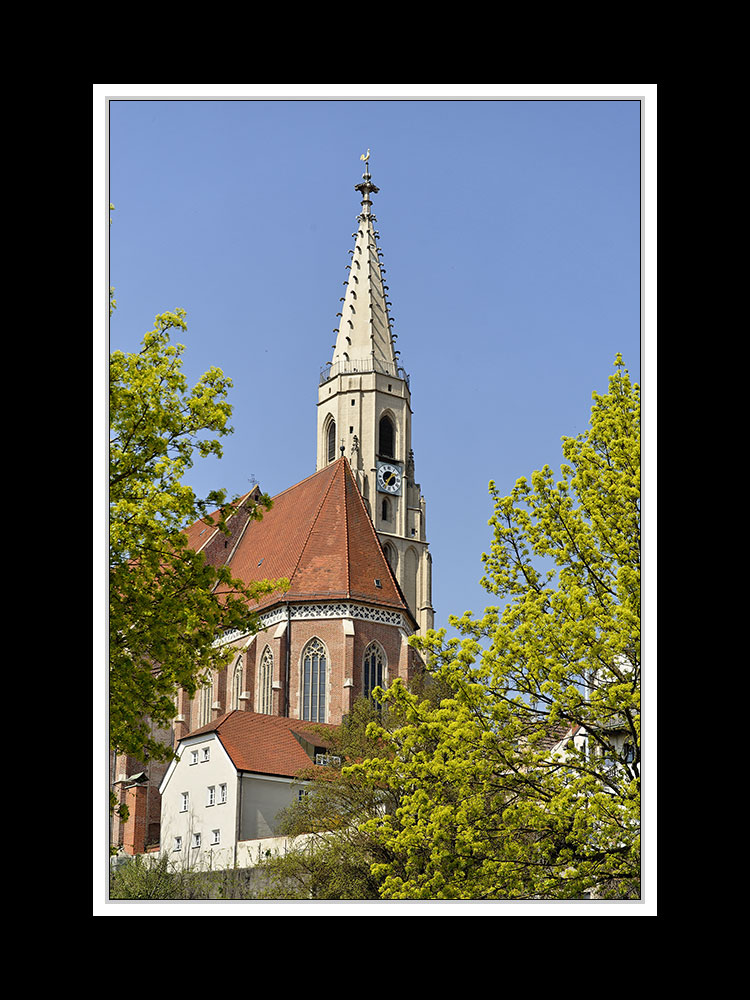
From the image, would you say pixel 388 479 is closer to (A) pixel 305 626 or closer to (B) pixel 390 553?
(B) pixel 390 553

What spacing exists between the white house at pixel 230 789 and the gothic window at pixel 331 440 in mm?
30795

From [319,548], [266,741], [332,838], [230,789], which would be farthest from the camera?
[319,548]

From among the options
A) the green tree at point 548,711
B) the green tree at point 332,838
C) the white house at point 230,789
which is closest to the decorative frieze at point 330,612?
the white house at point 230,789

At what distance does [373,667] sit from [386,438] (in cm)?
2528

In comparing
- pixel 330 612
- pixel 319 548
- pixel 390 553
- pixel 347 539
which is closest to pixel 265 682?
pixel 330 612

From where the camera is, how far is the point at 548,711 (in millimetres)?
14219

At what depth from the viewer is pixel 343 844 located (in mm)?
26578

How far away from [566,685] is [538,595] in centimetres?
112

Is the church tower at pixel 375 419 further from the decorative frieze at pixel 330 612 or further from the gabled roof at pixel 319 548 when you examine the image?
the decorative frieze at pixel 330 612

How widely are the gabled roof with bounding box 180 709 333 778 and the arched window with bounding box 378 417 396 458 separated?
29134 mm

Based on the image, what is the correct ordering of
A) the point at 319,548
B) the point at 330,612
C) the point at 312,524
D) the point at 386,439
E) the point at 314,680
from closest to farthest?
the point at 314,680, the point at 330,612, the point at 319,548, the point at 312,524, the point at 386,439

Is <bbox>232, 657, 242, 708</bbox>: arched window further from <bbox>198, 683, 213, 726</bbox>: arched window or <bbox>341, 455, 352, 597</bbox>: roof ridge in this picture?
<bbox>341, 455, 352, 597</bbox>: roof ridge

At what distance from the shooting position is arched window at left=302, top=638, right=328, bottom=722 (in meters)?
43.2
